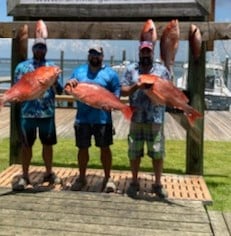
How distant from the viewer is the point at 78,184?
5.54 metres

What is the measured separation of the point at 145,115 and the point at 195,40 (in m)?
1.23

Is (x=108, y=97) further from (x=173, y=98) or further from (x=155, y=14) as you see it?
(x=155, y=14)

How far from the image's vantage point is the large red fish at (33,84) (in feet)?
16.0

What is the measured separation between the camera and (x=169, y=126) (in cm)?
1224

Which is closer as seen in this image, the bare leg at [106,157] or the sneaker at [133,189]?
the sneaker at [133,189]

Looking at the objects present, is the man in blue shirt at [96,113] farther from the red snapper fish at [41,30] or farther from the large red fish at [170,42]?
the red snapper fish at [41,30]

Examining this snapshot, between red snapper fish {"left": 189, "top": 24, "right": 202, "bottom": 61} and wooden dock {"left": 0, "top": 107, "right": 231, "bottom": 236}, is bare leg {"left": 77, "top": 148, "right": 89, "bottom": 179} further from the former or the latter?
red snapper fish {"left": 189, "top": 24, "right": 202, "bottom": 61}

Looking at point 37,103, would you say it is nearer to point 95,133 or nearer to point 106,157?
point 95,133

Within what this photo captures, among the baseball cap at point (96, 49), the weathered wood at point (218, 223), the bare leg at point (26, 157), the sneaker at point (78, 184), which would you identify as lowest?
the weathered wood at point (218, 223)

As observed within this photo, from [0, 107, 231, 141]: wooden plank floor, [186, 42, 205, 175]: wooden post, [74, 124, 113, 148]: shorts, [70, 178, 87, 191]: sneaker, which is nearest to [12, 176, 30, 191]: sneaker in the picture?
[70, 178, 87, 191]: sneaker

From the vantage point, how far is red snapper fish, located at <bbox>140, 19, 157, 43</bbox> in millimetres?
5570

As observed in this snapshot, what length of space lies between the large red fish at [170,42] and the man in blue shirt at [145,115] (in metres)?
0.33

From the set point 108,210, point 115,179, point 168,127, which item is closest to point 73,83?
point 108,210

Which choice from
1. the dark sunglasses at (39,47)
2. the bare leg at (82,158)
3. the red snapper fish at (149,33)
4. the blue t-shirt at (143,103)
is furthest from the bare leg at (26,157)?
the red snapper fish at (149,33)
